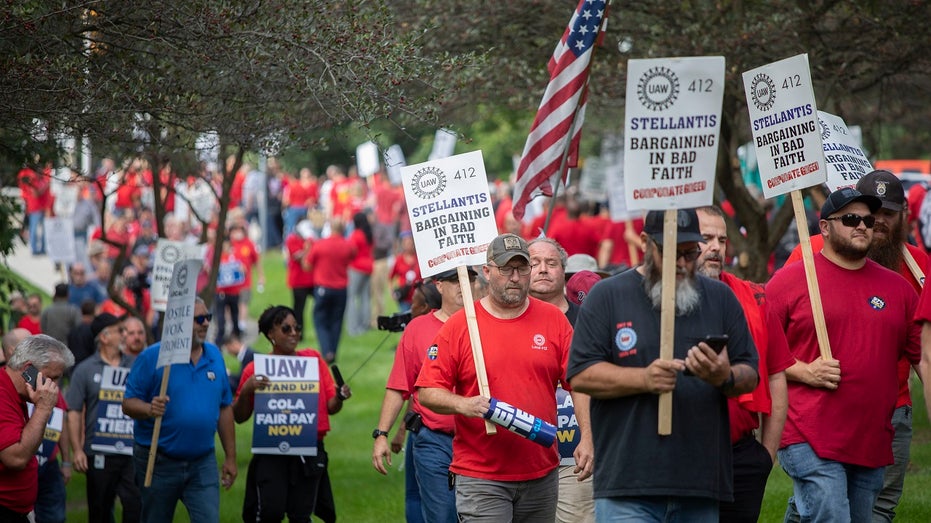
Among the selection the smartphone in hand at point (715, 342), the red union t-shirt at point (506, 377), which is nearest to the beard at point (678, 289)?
the smartphone in hand at point (715, 342)

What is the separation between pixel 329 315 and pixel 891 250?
1438 centimetres

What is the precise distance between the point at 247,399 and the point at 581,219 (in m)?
10.8

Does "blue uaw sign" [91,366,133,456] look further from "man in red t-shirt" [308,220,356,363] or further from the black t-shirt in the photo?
"man in red t-shirt" [308,220,356,363]

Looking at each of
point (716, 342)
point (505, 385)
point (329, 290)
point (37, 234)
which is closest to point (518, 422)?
point (505, 385)

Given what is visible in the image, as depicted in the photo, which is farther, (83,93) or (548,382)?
(83,93)

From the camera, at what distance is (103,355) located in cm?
1235

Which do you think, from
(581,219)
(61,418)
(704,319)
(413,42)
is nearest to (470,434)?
(704,319)

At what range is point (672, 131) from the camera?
247 inches

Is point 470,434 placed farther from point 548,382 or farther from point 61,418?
point 61,418

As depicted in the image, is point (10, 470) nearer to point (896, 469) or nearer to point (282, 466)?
point (282, 466)

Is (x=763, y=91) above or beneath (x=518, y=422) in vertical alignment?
above

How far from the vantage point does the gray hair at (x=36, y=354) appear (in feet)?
28.9

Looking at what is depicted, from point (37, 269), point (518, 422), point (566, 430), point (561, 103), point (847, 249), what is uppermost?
point (37, 269)

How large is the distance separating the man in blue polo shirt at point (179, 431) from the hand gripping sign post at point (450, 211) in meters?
2.53
